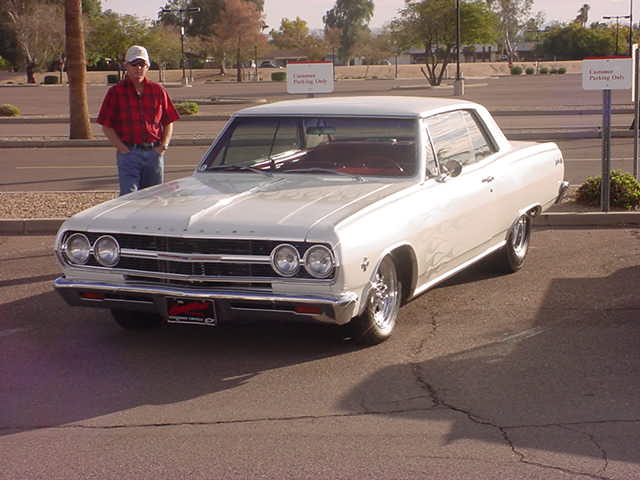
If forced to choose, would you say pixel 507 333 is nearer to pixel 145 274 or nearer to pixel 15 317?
pixel 145 274

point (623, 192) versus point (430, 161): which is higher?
point (430, 161)

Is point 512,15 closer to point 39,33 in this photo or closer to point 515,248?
point 39,33

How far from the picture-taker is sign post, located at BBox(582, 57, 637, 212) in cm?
1032

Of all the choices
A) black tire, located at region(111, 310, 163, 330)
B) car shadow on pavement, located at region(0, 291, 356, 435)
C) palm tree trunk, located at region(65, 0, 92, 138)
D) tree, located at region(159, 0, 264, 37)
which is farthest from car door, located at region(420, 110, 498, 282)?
tree, located at region(159, 0, 264, 37)

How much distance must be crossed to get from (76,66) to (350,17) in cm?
13233

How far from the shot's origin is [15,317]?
7.30 m

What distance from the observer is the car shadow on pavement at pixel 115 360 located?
536cm

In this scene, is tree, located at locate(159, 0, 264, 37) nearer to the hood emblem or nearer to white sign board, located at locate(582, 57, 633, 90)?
white sign board, located at locate(582, 57, 633, 90)

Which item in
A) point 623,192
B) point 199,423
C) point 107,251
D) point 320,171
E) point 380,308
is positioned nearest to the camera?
point 199,423

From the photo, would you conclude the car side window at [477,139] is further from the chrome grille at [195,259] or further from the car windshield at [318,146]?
the chrome grille at [195,259]

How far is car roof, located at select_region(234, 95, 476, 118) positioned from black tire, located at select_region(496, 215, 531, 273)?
1.20 metres

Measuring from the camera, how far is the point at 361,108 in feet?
24.0

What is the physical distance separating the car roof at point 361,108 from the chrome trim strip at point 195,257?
194 cm

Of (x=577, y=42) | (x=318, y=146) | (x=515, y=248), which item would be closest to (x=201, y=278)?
(x=318, y=146)
